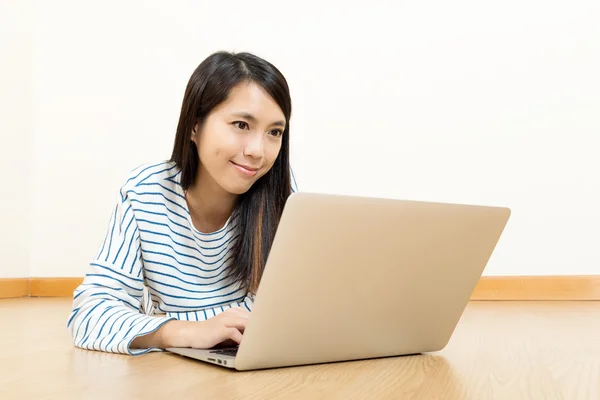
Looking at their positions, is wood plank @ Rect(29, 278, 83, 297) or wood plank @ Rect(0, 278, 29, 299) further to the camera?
wood plank @ Rect(29, 278, 83, 297)

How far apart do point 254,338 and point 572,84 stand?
6.99 ft

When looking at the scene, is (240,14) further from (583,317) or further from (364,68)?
(583,317)

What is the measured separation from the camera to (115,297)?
1.33m

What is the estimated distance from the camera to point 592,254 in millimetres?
2635

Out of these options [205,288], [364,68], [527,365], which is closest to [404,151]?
[364,68]

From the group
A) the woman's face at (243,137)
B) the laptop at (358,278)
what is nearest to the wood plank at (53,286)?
the woman's face at (243,137)

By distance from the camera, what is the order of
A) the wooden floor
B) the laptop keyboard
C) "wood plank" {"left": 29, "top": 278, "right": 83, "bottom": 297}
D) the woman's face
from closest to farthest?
the wooden floor
the laptop keyboard
the woman's face
"wood plank" {"left": 29, "top": 278, "right": 83, "bottom": 297}

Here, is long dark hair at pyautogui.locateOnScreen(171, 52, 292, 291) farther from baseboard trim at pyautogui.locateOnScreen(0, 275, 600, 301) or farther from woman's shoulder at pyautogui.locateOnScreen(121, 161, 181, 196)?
baseboard trim at pyautogui.locateOnScreen(0, 275, 600, 301)

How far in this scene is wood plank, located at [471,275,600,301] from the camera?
261 cm

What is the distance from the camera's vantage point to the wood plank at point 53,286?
10.4ft

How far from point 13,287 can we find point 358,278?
7.95ft

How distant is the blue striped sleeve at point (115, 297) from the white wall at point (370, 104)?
1.56 metres

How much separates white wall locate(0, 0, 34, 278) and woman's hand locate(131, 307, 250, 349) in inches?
78.4

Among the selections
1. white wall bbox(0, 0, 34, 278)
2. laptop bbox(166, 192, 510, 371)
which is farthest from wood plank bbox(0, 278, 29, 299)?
laptop bbox(166, 192, 510, 371)
